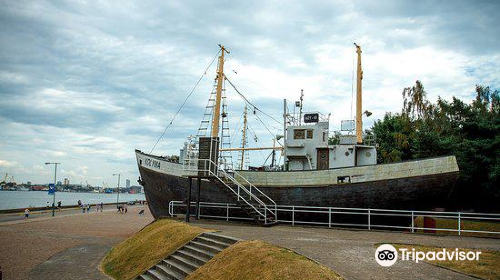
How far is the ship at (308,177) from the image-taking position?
1673cm

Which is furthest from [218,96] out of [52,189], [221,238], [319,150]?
[52,189]

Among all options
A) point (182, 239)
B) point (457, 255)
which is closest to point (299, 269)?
point (457, 255)

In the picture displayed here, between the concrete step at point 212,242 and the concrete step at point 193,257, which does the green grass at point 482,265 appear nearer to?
the concrete step at point 212,242

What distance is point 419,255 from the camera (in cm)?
920

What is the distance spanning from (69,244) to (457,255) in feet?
63.5

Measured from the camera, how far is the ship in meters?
16.7

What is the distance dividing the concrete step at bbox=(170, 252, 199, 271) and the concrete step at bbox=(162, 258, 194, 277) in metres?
0.06

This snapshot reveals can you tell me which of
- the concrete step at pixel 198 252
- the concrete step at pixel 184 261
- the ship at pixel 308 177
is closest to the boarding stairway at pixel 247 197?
the ship at pixel 308 177

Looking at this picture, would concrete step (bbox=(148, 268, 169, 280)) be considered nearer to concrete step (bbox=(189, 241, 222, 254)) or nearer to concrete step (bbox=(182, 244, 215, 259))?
concrete step (bbox=(182, 244, 215, 259))

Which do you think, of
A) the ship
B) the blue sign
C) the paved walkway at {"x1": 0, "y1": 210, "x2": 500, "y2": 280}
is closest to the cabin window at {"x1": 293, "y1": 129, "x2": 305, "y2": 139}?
the ship

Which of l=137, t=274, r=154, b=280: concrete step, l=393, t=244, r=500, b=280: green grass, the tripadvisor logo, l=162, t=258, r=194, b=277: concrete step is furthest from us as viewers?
l=137, t=274, r=154, b=280: concrete step

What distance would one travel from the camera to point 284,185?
64.2 ft

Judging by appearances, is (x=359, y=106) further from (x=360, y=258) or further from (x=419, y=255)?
(x=360, y=258)

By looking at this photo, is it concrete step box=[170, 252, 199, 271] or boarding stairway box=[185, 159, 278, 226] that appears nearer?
concrete step box=[170, 252, 199, 271]
